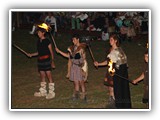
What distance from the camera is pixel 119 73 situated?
9.37m

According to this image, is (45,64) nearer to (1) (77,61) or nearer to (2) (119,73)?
(1) (77,61)

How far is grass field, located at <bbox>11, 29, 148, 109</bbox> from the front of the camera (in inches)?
393

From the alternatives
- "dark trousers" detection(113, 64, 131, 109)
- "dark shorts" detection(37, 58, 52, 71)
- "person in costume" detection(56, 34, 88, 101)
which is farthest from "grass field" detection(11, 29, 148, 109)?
"dark shorts" detection(37, 58, 52, 71)

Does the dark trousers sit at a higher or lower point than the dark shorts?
lower

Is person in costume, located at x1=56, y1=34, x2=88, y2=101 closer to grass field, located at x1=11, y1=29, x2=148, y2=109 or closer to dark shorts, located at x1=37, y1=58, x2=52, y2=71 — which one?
dark shorts, located at x1=37, y1=58, x2=52, y2=71

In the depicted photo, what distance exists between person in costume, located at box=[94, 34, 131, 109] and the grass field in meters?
0.43

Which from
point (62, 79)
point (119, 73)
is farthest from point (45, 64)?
point (62, 79)

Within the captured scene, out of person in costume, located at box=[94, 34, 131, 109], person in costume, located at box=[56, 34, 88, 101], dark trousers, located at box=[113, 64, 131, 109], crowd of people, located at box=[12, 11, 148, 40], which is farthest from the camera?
crowd of people, located at box=[12, 11, 148, 40]


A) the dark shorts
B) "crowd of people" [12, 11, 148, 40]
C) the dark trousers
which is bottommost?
the dark trousers

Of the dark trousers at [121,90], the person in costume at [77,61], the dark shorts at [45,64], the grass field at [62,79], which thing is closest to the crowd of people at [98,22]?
the grass field at [62,79]

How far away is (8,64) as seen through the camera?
364 inches
